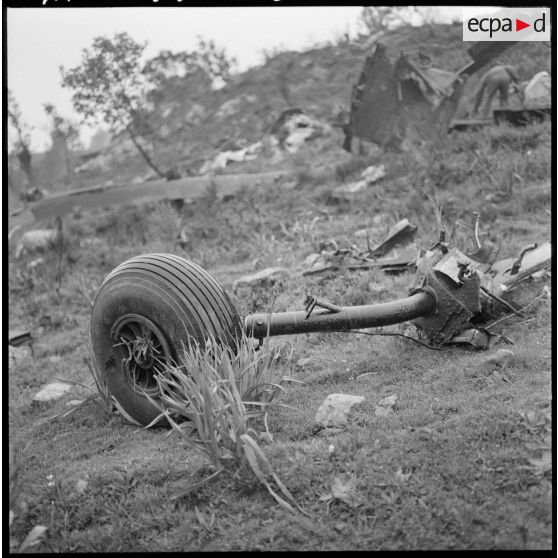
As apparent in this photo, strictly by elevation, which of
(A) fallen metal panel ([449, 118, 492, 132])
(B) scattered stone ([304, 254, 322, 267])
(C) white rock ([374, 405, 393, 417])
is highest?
(A) fallen metal panel ([449, 118, 492, 132])

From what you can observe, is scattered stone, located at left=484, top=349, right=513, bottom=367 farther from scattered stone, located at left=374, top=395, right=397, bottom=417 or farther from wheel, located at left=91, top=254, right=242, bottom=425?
wheel, located at left=91, top=254, right=242, bottom=425

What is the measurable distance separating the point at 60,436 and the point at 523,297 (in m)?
3.32

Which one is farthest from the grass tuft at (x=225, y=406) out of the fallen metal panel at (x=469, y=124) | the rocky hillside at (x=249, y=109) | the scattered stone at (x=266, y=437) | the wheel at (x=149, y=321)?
the rocky hillside at (x=249, y=109)

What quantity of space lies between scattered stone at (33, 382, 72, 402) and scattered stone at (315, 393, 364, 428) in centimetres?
235

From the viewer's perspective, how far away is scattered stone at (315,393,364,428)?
10.7 ft

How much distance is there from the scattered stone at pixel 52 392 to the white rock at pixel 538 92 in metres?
7.68

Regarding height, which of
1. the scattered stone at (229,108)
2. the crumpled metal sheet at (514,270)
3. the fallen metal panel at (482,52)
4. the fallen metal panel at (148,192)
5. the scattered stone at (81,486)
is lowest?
the scattered stone at (81,486)

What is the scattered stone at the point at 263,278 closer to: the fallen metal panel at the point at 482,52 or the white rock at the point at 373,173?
the white rock at the point at 373,173

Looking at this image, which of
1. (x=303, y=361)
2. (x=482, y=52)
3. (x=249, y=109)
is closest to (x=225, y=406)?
(x=303, y=361)

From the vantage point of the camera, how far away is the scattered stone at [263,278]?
249 inches

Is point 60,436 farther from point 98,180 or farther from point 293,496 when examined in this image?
point 98,180

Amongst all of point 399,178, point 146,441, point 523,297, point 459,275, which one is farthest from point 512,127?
point 146,441

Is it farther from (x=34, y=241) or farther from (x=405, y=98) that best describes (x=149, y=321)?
(x=34, y=241)

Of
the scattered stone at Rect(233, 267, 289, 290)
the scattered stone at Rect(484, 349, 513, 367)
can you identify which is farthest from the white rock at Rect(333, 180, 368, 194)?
the scattered stone at Rect(484, 349, 513, 367)
